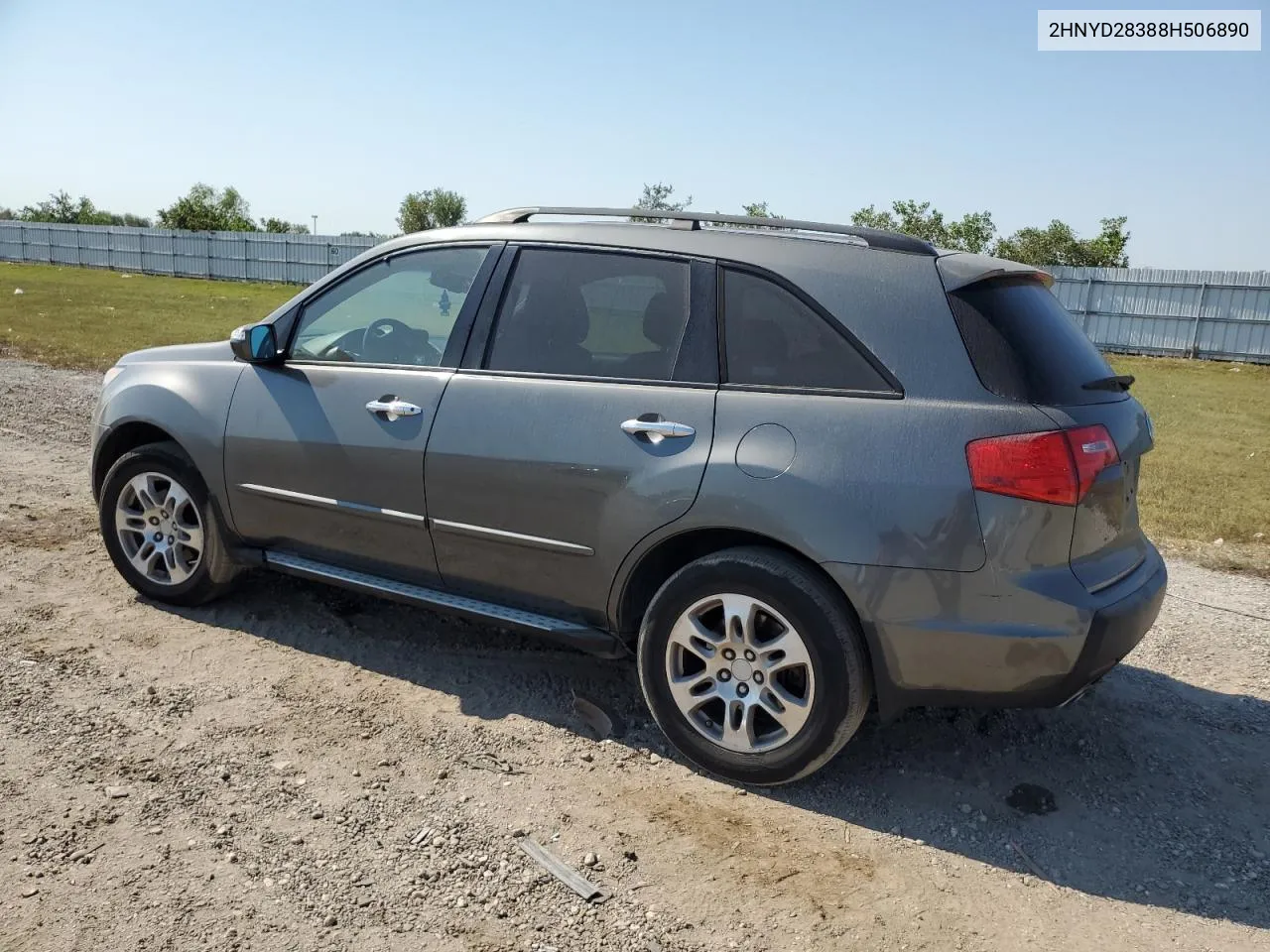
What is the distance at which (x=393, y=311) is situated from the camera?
174 inches

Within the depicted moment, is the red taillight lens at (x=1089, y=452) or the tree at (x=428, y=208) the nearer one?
the red taillight lens at (x=1089, y=452)

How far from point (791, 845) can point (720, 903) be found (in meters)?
0.40

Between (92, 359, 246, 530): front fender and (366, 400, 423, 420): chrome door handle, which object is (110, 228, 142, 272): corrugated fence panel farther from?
(366, 400, 423, 420): chrome door handle

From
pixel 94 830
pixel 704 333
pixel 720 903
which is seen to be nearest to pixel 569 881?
pixel 720 903

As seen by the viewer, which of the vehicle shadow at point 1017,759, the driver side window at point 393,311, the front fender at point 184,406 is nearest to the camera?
the vehicle shadow at point 1017,759

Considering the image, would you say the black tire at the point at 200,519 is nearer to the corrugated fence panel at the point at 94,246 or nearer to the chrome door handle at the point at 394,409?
the chrome door handle at the point at 394,409

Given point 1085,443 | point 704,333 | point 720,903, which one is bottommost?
point 720,903

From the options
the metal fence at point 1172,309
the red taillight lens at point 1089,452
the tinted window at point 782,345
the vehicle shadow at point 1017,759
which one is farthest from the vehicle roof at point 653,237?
the metal fence at point 1172,309

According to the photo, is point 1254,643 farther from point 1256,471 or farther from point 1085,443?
point 1256,471

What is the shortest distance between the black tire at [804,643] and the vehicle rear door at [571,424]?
0.24 metres

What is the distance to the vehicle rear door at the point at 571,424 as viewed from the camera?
3.58 metres

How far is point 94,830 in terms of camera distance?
10.1 ft

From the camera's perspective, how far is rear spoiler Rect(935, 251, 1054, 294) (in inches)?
134

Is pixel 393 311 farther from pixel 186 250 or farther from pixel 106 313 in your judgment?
pixel 186 250
